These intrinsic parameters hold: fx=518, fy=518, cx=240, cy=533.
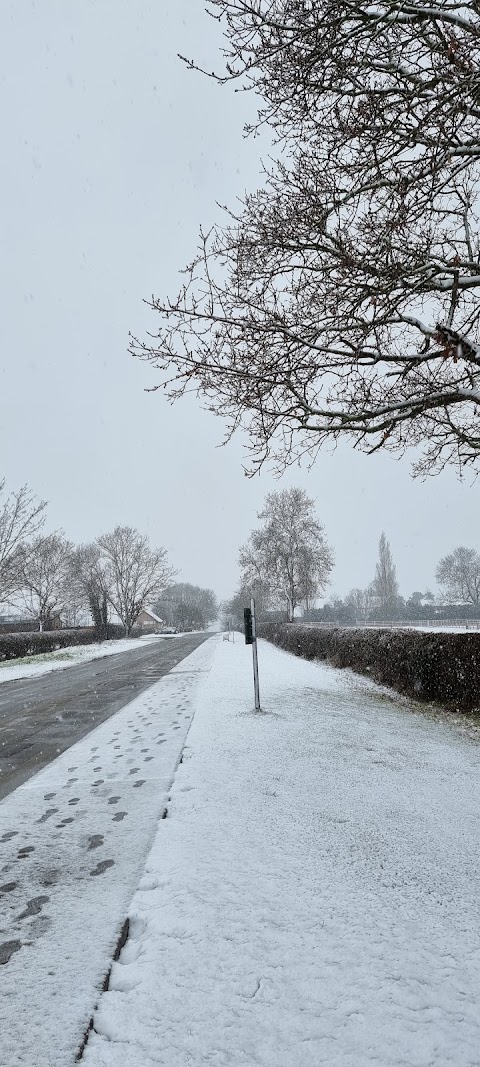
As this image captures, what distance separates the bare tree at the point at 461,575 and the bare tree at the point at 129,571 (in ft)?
137

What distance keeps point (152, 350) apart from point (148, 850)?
4183mm

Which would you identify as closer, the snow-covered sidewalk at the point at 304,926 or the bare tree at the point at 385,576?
the snow-covered sidewalk at the point at 304,926

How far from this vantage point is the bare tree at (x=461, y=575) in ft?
223

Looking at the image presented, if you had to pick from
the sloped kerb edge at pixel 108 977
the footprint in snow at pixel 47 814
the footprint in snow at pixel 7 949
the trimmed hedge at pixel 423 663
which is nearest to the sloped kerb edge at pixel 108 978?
the sloped kerb edge at pixel 108 977

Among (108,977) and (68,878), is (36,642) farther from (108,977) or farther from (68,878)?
(108,977)

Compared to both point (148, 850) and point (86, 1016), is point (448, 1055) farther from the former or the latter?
point (148, 850)

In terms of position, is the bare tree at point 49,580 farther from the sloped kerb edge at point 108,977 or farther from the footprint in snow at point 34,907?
the sloped kerb edge at point 108,977

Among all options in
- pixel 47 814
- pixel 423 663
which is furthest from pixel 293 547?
pixel 47 814

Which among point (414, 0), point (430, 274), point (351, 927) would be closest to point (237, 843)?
point (351, 927)

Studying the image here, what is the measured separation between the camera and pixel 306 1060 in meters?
1.62

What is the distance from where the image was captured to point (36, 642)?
2569 centimetres

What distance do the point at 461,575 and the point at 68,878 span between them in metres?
73.0

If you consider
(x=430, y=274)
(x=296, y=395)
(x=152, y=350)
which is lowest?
(x=296, y=395)

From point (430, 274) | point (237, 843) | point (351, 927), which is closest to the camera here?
point (351, 927)
